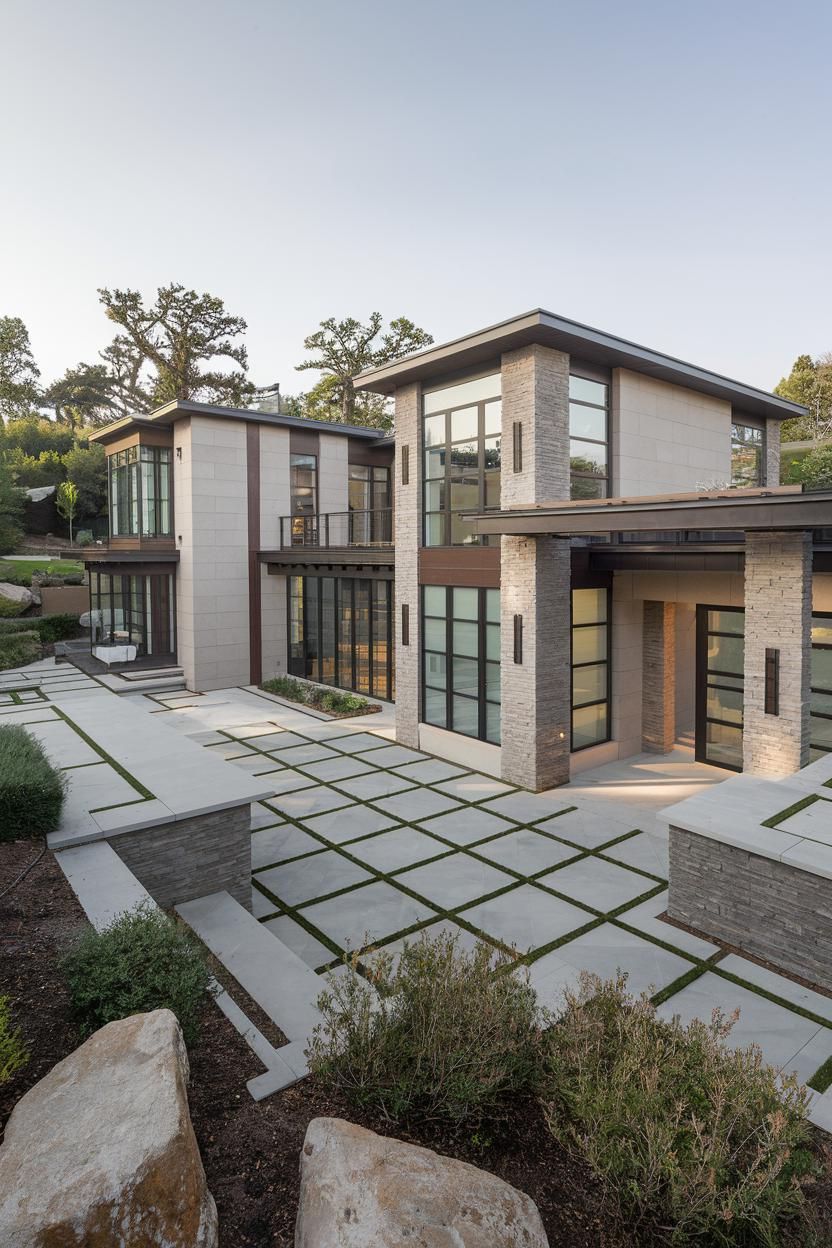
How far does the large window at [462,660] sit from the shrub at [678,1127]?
8555mm

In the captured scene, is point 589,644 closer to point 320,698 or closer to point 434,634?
point 434,634

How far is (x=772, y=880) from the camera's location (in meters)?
6.73

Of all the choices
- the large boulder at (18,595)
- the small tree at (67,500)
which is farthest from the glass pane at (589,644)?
the small tree at (67,500)

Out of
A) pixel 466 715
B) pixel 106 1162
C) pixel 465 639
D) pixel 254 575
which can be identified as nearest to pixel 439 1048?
pixel 106 1162

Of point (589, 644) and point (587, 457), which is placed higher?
point (587, 457)

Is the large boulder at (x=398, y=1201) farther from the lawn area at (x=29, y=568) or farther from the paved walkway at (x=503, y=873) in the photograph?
the lawn area at (x=29, y=568)

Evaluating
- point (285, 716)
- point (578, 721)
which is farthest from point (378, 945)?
point (285, 716)

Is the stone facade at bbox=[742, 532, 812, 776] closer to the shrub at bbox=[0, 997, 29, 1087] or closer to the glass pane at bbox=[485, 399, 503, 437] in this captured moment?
the glass pane at bbox=[485, 399, 503, 437]

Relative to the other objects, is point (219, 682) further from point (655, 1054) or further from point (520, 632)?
point (655, 1054)

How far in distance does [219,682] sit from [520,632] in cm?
1168

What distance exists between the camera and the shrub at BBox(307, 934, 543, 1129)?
3730 millimetres

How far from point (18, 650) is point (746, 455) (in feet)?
73.1

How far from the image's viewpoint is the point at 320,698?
18.1 meters

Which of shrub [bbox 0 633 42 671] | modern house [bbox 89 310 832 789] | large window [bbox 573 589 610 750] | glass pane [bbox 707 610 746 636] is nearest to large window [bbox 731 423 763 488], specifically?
modern house [bbox 89 310 832 789]
